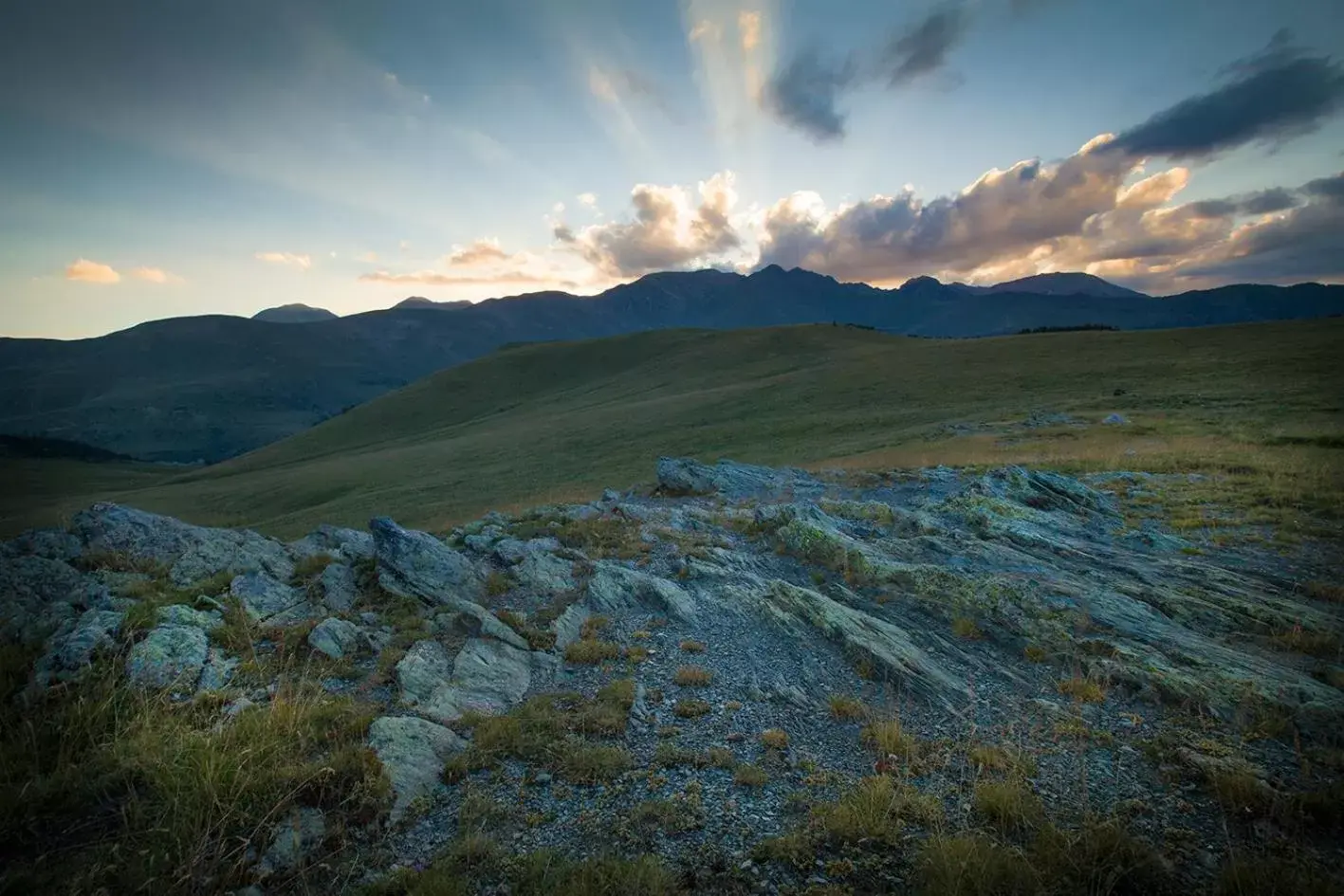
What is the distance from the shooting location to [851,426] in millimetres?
50844

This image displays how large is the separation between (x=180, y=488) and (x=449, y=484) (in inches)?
2339

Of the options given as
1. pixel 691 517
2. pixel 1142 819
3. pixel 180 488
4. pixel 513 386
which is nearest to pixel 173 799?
pixel 1142 819

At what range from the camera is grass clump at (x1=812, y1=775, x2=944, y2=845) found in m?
5.43

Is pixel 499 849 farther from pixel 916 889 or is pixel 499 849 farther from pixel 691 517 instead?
pixel 691 517

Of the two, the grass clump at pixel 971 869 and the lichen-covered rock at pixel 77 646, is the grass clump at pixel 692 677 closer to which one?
the grass clump at pixel 971 869

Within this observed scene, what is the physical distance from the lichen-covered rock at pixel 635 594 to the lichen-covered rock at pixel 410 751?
16.3 ft

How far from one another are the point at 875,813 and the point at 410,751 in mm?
5439

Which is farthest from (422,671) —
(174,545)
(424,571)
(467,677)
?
(174,545)

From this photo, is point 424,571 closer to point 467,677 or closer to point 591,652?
point 467,677

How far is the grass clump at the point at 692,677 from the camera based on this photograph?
881 centimetres

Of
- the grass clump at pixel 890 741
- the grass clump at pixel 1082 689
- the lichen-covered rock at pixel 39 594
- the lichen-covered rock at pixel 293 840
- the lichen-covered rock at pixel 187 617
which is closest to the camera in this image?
the lichen-covered rock at pixel 293 840

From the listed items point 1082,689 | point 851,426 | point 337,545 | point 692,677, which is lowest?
point 851,426

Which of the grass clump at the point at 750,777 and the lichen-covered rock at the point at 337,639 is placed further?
the lichen-covered rock at the point at 337,639

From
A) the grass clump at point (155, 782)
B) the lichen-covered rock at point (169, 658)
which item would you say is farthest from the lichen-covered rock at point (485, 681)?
the lichen-covered rock at point (169, 658)
